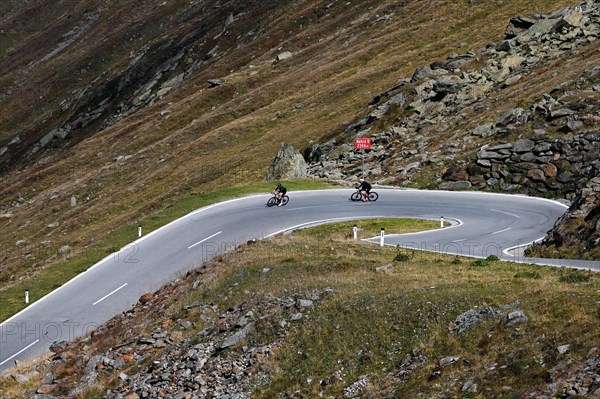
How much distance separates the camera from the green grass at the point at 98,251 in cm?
3086

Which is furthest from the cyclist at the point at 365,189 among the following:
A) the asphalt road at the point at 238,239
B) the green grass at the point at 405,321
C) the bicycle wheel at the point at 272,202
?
the green grass at the point at 405,321

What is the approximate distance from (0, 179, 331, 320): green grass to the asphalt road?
2.37 ft

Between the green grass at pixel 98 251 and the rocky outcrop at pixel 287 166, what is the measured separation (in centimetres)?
468

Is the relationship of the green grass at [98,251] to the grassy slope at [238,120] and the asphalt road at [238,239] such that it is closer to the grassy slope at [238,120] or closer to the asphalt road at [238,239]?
the asphalt road at [238,239]

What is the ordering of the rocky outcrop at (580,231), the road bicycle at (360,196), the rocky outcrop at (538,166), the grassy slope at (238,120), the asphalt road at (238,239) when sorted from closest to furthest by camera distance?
the rocky outcrop at (580,231) < the asphalt road at (238,239) < the rocky outcrop at (538,166) < the road bicycle at (360,196) < the grassy slope at (238,120)

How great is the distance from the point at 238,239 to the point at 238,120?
39.9 meters

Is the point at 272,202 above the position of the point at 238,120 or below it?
below

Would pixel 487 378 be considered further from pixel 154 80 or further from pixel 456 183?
pixel 154 80

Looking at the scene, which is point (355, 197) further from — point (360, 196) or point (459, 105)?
point (459, 105)

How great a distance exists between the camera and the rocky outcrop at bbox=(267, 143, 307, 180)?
50000mm

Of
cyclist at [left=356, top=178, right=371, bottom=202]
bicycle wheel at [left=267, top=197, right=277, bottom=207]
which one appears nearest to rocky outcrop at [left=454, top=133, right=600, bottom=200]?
cyclist at [left=356, top=178, right=371, bottom=202]

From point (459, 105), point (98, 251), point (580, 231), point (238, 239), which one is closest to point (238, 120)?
point (459, 105)

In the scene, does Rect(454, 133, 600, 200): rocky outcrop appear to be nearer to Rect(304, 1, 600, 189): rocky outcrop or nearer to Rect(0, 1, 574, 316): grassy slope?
Rect(304, 1, 600, 189): rocky outcrop

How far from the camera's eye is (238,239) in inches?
1298
